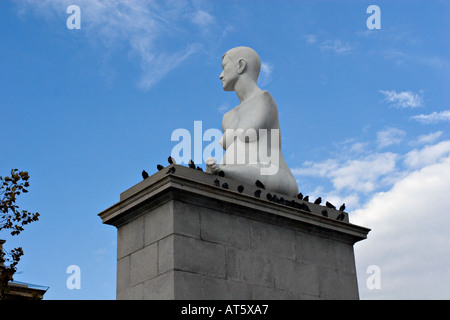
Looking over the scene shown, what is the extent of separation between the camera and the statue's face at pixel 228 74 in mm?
16484

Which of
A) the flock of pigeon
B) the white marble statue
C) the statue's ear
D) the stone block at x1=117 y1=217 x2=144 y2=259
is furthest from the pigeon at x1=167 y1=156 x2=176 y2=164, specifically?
the statue's ear

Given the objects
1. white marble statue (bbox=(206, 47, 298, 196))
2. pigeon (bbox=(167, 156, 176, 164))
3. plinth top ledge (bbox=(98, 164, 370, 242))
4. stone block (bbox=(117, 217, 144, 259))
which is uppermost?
white marble statue (bbox=(206, 47, 298, 196))

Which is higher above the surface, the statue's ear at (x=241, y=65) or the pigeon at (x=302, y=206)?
the statue's ear at (x=241, y=65)

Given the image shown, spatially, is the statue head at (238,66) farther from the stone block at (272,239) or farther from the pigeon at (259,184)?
the stone block at (272,239)

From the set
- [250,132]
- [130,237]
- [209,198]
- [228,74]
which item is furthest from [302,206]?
[228,74]

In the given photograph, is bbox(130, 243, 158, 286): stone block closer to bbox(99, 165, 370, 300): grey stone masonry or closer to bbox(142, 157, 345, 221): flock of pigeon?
bbox(99, 165, 370, 300): grey stone masonry

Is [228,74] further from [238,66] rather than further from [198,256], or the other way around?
[198,256]

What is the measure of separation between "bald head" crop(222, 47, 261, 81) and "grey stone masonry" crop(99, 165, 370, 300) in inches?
138

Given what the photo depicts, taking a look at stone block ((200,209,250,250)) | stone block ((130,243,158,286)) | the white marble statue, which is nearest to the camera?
stone block ((130,243,158,286))

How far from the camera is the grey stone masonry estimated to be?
12391 mm

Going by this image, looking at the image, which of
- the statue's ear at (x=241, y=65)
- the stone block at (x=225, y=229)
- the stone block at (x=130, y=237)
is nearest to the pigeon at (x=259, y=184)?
the stone block at (x=225, y=229)

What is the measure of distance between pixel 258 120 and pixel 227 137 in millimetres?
840

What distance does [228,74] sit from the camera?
16531 millimetres
